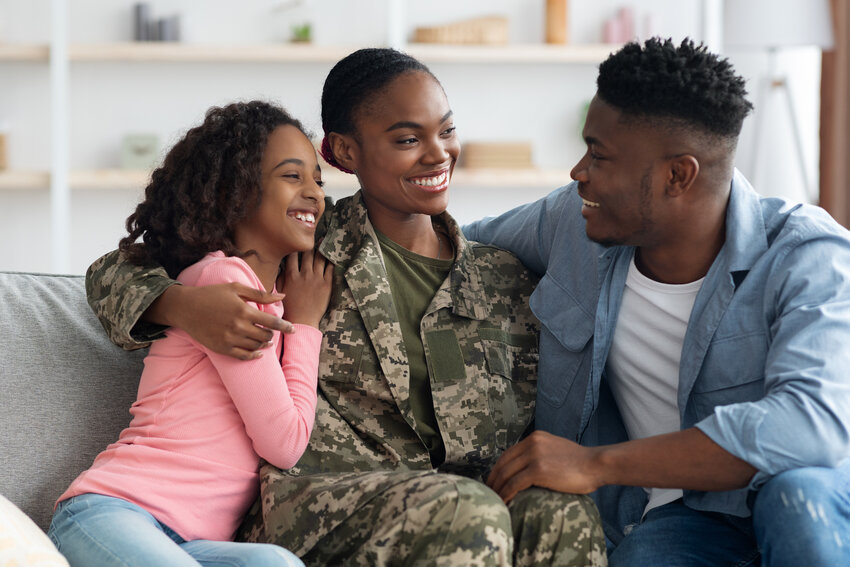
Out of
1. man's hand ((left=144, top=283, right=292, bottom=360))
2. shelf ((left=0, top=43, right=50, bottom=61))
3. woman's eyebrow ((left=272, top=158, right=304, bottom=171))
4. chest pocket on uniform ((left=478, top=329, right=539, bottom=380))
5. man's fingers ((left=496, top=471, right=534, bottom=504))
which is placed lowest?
man's fingers ((left=496, top=471, right=534, bottom=504))

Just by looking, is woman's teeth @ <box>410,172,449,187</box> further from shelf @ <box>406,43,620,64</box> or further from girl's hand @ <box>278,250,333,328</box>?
shelf @ <box>406,43,620,64</box>

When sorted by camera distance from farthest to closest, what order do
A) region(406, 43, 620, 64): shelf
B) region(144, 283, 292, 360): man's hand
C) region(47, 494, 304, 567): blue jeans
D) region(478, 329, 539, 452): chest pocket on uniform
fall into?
region(406, 43, 620, 64): shelf
region(478, 329, 539, 452): chest pocket on uniform
region(144, 283, 292, 360): man's hand
region(47, 494, 304, 567): blue jeans

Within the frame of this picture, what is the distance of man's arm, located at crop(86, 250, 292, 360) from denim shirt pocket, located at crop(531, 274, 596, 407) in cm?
56

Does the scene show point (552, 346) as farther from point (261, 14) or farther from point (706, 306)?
point (261, 14)

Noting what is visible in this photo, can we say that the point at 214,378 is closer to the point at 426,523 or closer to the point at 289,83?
the point at 426,523

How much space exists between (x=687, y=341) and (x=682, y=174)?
11.3 inches

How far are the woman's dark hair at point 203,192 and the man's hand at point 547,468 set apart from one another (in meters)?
0.61

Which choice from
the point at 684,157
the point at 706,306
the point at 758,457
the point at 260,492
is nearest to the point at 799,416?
the point at 758,457

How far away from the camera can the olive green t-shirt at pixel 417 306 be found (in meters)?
1.71

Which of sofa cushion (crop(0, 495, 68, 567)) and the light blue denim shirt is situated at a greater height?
the light blue denim shirt

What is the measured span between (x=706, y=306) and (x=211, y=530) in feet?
2.99

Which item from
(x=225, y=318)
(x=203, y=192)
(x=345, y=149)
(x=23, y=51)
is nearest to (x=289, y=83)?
(x=23, y=51)

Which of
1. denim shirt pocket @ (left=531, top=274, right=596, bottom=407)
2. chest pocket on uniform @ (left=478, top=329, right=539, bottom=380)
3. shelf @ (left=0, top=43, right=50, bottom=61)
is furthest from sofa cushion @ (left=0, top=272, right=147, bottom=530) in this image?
shelf @ (left=0, top=43, right=50, bottom=61)

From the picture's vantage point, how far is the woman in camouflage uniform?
1.41 m
